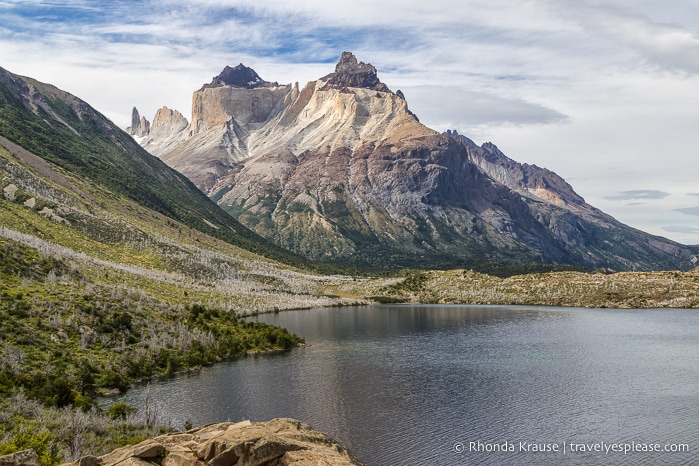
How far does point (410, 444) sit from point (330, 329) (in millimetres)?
102564

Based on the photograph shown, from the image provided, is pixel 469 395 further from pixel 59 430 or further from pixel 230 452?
pixel 230 452

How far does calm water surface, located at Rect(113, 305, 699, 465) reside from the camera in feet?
195

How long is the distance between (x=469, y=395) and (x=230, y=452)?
187 feet

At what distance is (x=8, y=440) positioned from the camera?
44.2m

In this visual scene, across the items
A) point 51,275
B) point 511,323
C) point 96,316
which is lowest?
point 511,323

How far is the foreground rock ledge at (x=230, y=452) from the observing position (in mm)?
30297

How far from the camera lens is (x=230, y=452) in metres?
30.5

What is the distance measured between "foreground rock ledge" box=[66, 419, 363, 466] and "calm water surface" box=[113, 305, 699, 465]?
80.6 ft

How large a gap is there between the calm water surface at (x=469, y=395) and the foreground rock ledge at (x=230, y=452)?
24554 mm

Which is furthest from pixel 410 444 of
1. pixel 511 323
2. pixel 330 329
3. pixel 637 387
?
pixel 511 323

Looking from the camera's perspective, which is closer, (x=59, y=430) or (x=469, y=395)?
(x=59, y=430)

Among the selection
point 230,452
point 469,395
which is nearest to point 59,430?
point 230,452

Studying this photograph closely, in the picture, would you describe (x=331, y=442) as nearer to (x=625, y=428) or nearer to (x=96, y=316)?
(x=625, y=428)

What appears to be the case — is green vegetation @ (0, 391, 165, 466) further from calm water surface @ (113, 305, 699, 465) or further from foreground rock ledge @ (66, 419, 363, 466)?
foreground rock ledge @ (66, 419, 363, 466)
